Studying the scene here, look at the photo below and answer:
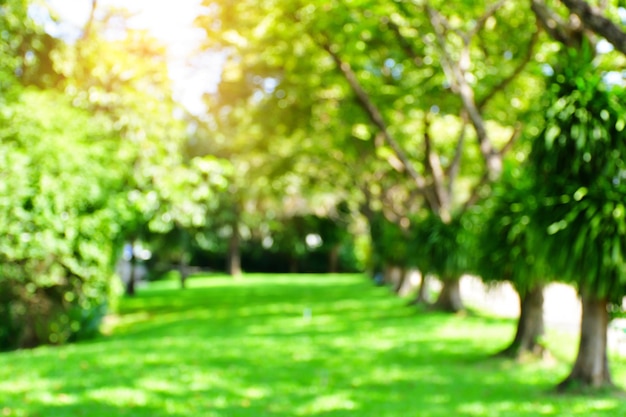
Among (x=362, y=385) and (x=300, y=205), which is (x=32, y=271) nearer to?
(x=362, y=385)

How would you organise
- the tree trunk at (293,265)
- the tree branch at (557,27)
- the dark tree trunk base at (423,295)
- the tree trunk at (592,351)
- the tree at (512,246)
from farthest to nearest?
the tree trunk at (293,265) < the dark tree trunk base at (423,295) < the tree at (512,246) < the tree branch at (557,27) < the tree trunk at (592,351)

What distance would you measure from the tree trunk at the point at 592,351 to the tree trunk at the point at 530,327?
292cm

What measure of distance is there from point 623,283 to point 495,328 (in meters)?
9.45

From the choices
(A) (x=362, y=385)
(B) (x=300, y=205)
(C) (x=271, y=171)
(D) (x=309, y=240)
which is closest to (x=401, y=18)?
(A) (x=362, y=385)

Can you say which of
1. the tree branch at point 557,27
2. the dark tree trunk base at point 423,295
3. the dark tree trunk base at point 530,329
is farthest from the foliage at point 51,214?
the dark tree trunk base at point 423,295

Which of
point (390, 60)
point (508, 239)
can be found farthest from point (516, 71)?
point (508, 239)

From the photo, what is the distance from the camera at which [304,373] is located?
40.2ft

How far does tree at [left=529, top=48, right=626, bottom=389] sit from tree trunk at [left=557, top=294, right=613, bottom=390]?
0.35ft

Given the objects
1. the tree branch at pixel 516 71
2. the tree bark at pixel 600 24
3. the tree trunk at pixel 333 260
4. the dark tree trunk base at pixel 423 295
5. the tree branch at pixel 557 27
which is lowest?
the dark tree trunk base at pixel 423 295

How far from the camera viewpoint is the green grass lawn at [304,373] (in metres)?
9.34

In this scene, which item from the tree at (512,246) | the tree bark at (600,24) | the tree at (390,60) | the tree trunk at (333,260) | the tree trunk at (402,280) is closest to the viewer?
the tree bark at (600,24)

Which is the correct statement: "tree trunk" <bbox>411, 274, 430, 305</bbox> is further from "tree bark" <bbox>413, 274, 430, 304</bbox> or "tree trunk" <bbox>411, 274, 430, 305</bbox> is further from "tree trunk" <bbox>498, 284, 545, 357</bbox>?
"tree trunk" <bbox>498, 284, 545, 357</bbox>

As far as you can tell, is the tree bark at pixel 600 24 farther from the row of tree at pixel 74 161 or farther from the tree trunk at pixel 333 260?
the tree trunk at pixel 333 260

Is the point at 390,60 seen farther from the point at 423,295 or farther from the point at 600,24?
the point at 600,24
